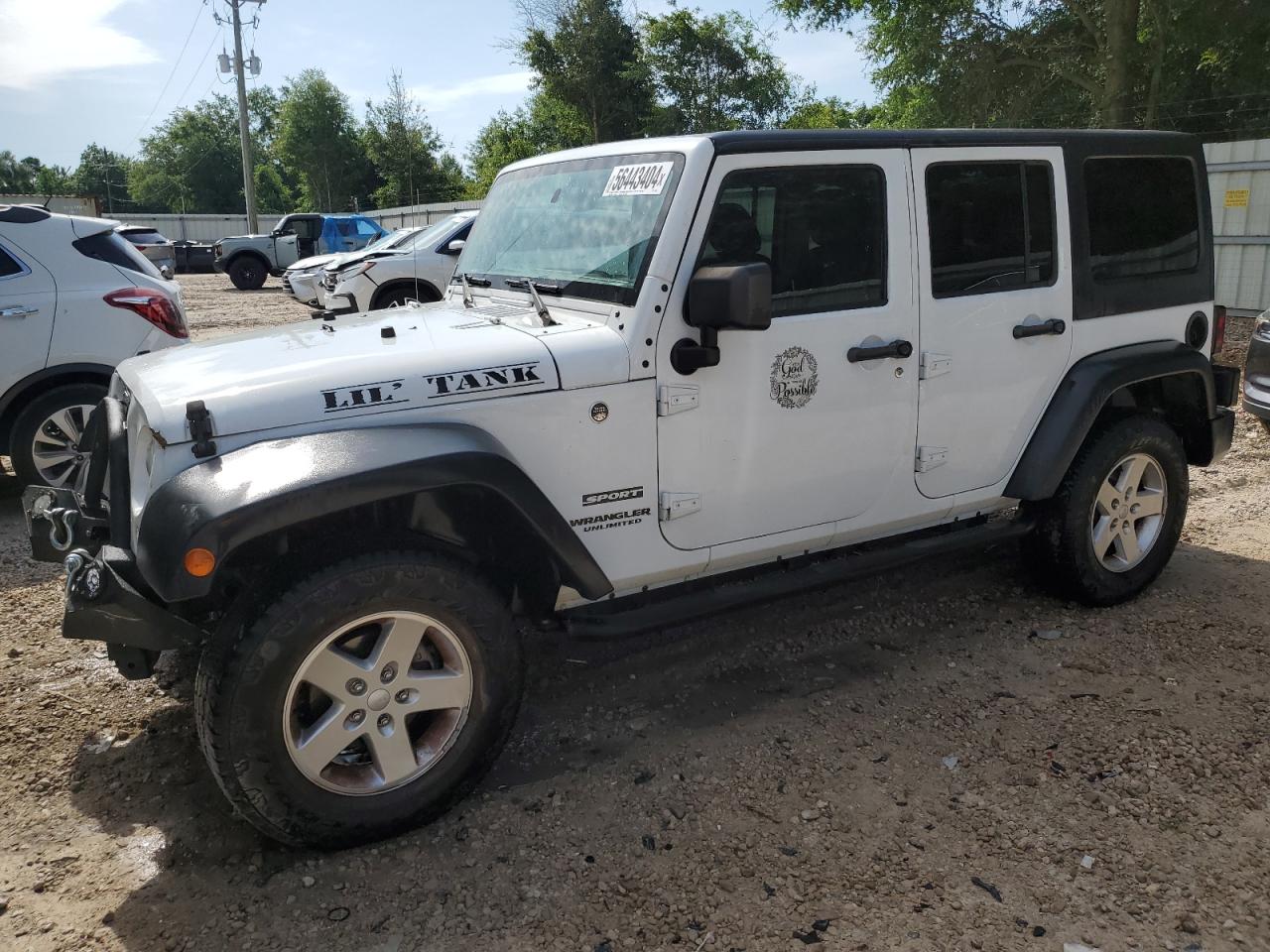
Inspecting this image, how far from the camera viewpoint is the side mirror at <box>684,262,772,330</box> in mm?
2842

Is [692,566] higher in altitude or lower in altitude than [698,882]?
higher

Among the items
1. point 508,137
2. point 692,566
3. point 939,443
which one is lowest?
point 692,566

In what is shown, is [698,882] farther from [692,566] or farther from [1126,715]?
[1126,715]

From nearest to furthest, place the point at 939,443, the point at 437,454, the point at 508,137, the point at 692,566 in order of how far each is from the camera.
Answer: the point at 437,454
the point at 692,566
the point at 939,443
the point at 508,137

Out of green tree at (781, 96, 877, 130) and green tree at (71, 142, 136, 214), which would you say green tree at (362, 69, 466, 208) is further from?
green tree at (71, 142, 136, 214)

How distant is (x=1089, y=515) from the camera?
416 centimetres

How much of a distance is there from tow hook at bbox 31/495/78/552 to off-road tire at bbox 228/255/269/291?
22.9 metres

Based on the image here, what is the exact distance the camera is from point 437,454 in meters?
2.63

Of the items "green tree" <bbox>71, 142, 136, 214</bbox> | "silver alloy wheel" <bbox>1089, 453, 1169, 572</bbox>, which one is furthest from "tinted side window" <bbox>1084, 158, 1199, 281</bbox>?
"green tree" <bbox>71, 142, 136, 214</bbox>

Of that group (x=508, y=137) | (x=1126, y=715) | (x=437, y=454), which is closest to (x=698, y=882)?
(x=437, y=454)

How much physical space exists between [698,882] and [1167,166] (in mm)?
3645

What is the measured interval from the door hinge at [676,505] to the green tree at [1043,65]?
56.2ft

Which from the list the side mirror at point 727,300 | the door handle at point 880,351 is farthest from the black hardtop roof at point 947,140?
the door handle at point 880,351

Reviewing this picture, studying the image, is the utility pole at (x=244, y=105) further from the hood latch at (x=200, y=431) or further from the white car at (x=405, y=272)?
the hood latch at (x=200, y=431)
